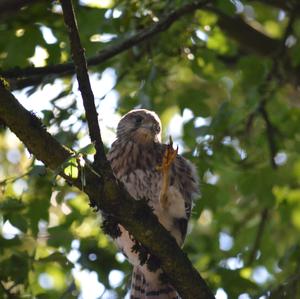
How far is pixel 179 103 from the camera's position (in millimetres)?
6785

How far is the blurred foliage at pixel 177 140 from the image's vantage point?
591 centimetres

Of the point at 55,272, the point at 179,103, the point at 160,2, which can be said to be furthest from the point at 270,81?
the point at 55,272

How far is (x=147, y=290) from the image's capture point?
6.31 m

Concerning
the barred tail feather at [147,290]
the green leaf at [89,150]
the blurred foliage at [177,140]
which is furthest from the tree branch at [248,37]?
the green leaf at [89,150]

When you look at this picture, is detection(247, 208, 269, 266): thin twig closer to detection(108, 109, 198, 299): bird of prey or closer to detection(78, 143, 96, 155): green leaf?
detection(108, 109, 198, 299): bird of prey

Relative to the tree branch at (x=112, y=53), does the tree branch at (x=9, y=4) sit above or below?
above

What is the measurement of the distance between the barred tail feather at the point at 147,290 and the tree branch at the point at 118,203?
5.55ft

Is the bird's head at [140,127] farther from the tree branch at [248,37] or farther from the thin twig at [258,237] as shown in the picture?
the tree branch at [248,37]

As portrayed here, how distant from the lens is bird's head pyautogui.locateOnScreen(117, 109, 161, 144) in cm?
646

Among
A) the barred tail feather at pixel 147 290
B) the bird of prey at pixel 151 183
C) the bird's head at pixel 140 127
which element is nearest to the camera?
the bird of prey at pixel 151 183

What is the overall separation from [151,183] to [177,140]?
252 centimetres

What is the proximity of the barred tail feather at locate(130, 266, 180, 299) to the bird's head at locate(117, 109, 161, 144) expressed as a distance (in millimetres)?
1062

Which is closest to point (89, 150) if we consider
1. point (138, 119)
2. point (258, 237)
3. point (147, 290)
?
point (147, 290)

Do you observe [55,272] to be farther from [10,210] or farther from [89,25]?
[89,25]
